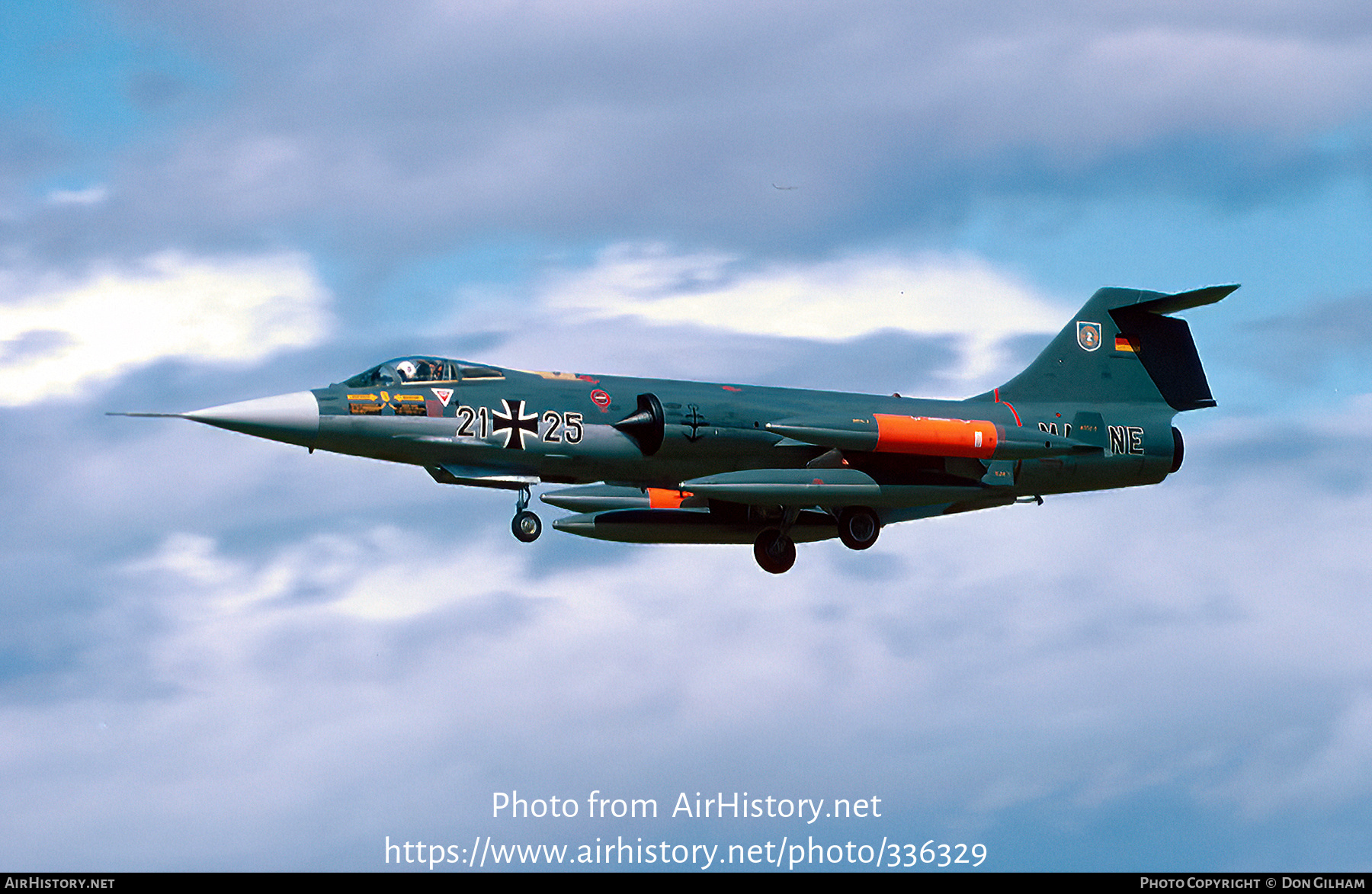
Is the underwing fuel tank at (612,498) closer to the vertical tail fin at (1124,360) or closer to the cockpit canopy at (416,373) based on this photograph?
the cockpit canopy at (416,373)

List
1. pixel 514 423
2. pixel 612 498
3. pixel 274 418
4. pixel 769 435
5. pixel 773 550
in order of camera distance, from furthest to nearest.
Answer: pixel 773 550
pixel 612 498
pixel 769 435
pixel 514 423
pixel 274 418

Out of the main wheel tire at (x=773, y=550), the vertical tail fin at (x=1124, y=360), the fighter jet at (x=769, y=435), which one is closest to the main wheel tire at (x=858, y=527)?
the fighter jet at (x=769, y=435)

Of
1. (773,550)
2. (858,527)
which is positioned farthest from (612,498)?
(858,527)

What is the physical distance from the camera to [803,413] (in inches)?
1437

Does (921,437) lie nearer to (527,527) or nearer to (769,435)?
(769,435)

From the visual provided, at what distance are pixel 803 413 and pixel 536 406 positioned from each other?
5517mm

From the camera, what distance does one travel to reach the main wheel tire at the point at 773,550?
38.7 m

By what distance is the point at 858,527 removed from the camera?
124ft

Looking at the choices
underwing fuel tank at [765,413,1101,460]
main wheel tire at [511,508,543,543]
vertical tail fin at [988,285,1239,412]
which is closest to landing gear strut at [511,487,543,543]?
main wheel tire at [511,508,543,543]

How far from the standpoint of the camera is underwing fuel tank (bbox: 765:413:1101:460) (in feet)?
116

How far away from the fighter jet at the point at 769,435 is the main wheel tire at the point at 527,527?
31mm

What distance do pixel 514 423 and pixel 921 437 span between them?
796 centimetres

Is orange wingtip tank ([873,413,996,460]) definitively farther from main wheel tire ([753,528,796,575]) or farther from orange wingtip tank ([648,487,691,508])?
orange wingtip tank ([648,487,691,508])
